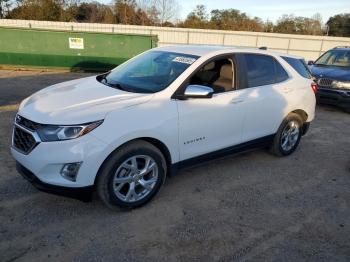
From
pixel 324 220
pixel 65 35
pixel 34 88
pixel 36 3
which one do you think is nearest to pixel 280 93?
pixel 324 220

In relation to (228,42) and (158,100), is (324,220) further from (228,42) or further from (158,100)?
(228,42)

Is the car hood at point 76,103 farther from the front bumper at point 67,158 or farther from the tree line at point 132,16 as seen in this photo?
the tree line at point 132,16

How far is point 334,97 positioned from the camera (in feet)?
27.5

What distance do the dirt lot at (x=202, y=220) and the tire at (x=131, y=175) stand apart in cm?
17

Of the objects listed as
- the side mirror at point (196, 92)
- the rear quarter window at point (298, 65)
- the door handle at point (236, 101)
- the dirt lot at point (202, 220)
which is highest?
the rear quarter window at point (298, 65)

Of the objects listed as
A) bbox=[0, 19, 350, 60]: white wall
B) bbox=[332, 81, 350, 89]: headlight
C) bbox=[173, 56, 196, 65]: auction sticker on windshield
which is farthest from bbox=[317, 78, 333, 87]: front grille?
bbox=[0, 19, 350, 60]: white wall

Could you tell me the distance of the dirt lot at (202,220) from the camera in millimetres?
2930

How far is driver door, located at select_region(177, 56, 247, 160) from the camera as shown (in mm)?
3691

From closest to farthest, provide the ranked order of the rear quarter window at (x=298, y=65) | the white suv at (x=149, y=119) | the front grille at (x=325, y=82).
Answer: the white suv at (x=149, y=119), the rear quarter window at (x=298, y=65), the front grille at (x=325, y=82)

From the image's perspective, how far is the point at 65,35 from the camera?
1345cm

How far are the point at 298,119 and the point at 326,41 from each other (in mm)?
19860

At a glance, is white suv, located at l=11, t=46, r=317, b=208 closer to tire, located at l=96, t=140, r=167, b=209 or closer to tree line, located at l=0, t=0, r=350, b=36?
tire, located at l=96, t=140, r=167, b=209

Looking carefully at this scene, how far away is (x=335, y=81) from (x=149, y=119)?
6759mm

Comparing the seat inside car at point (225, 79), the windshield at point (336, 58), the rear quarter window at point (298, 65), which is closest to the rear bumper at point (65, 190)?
the seat inside car at point (225, 79)
